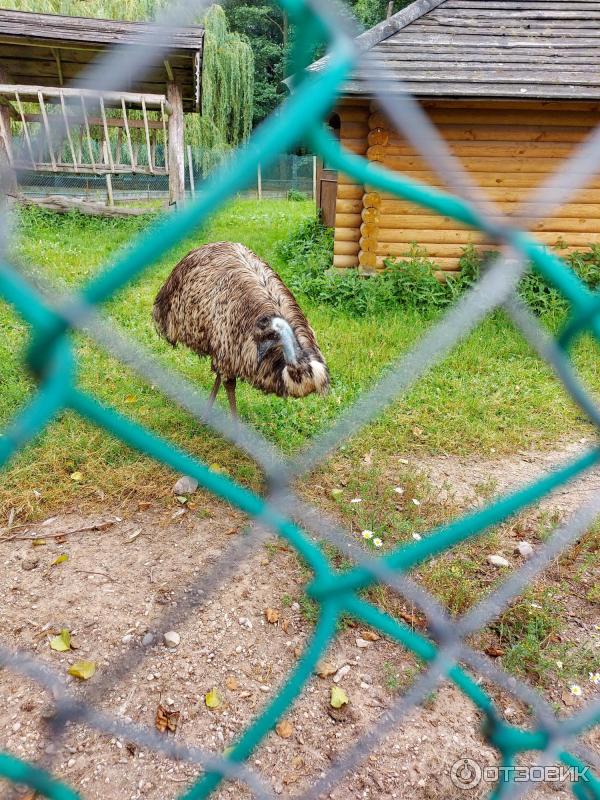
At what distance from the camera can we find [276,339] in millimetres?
2770

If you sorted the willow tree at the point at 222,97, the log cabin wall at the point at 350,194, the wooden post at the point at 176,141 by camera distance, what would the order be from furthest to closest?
1. the wooden post at the point at 176,141
2. the willow tree at the point at 222,97
3. the log cabin wall at the point at 350,194

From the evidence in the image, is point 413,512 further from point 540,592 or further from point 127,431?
point 127,431

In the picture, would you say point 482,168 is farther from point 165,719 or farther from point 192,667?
point 165,719

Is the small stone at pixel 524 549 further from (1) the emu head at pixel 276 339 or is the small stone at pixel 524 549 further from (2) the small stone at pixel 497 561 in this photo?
(1) the emu head at pixel 276 339

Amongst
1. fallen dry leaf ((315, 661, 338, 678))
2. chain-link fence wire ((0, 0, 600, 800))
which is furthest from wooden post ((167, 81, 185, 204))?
chain-link fence wire ((0, 0, 600, 800))

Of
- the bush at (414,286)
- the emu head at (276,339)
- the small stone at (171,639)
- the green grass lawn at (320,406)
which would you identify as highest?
the emu head at (276,339)

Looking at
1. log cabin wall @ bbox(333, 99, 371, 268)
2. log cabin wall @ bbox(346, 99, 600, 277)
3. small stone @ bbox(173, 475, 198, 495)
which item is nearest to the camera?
small stone @ bbox(173, 475, 198, 495)

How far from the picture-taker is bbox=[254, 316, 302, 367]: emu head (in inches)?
105

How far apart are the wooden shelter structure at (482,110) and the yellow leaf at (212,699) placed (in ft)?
17.3

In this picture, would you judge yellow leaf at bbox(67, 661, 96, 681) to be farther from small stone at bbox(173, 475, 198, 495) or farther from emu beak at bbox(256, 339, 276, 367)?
emu beak at bbox(256, 339, 276, 367)

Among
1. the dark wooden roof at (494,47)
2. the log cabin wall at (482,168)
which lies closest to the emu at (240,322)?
the dark wooden roof at (494,47)

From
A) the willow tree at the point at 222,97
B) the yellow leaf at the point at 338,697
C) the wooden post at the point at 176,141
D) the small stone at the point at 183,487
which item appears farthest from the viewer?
the wooden post at the point at 176,141

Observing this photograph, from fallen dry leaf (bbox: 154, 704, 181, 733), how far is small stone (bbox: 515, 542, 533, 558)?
1728mm

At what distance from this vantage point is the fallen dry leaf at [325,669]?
211 centimetres
